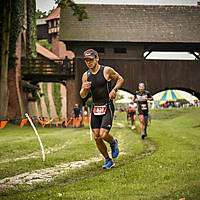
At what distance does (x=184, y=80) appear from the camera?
2947 cm

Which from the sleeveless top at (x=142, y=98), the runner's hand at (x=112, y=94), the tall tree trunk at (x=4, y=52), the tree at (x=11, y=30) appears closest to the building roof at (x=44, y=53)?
the tree at (x=11, y=30)

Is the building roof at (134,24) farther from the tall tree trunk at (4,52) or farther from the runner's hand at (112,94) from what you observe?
the runner's hand at (112,94)

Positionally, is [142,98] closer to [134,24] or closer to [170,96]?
[134,24]

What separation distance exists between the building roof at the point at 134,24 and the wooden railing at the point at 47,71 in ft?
8.97

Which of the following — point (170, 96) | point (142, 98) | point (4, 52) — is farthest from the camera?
point (170, 96)

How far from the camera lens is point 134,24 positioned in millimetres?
31484

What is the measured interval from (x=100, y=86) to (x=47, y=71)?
23461mm

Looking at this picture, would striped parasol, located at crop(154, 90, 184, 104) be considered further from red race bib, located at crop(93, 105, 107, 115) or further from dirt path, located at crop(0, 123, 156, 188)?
red race bib, located at crop(93, 105, 107, 115)

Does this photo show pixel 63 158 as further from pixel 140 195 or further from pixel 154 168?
pixel 140 195

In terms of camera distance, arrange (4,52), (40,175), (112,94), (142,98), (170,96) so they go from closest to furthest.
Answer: (40,175), (112,94), (142,98), (4,52), (170,96)

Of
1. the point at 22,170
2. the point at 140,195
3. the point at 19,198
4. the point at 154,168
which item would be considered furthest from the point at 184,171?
the point at 22,170

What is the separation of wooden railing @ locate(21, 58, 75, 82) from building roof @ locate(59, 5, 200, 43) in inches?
A: 108

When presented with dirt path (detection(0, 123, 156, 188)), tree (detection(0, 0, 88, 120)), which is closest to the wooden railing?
tree (detection(0, 0, 88, 120))

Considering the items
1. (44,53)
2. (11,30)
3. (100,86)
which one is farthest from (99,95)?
(44,53)
